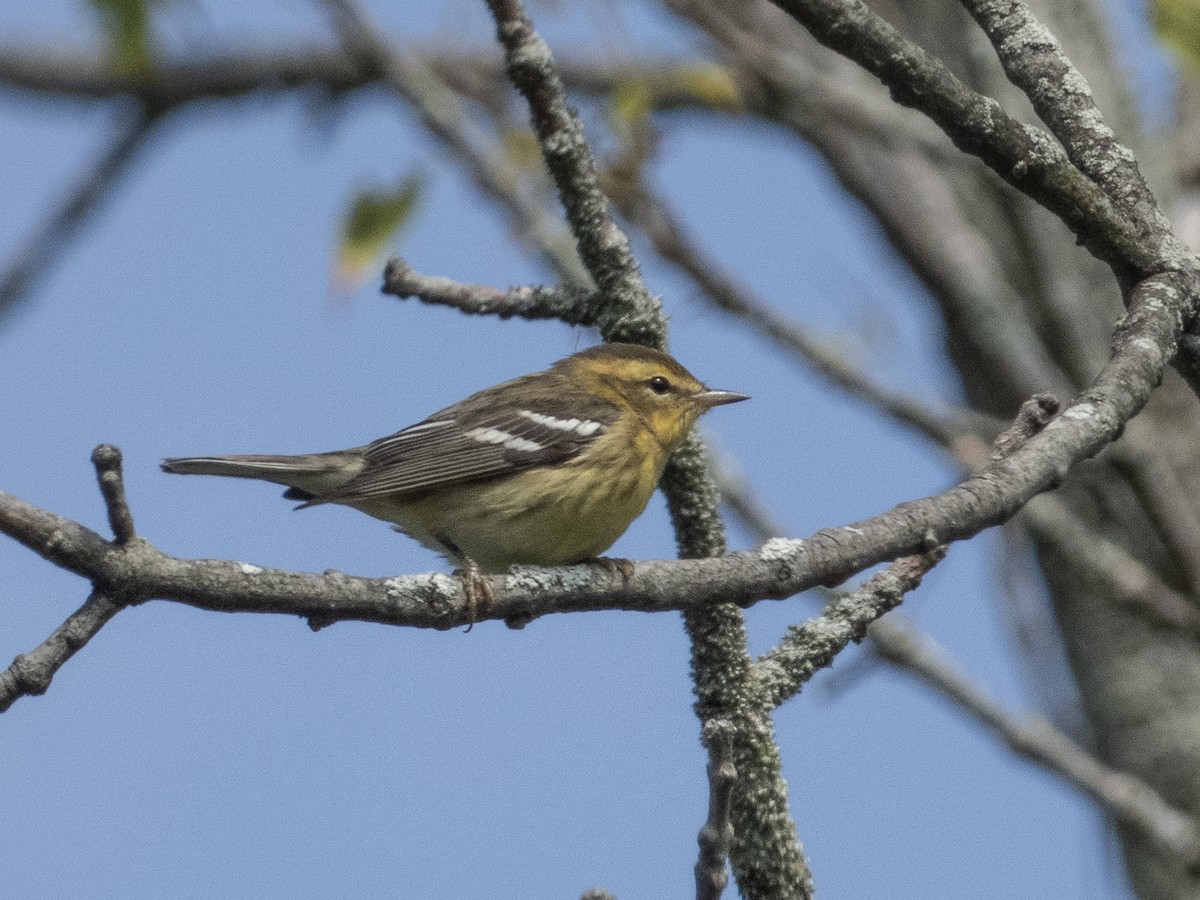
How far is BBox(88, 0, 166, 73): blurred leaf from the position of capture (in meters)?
3.36

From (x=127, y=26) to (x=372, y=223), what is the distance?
2.69 m

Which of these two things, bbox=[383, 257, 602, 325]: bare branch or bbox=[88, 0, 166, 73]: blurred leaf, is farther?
bbox=[383, 257, 602, 325]: bare branch

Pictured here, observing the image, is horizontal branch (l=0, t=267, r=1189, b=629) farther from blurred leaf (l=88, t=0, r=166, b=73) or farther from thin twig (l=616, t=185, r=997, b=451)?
thin twig (l=616, t=185, r=997, b=451)

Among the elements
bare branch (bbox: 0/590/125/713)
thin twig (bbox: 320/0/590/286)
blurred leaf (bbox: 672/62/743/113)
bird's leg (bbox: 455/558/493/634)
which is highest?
blurred leaf (bbox: 672/62/743/113)

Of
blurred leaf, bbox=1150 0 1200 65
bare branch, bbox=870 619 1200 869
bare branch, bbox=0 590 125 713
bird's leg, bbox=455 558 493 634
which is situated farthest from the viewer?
bare branch, bbox=870 619 1200 869

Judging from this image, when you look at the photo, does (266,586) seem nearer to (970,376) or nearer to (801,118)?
(801,118)

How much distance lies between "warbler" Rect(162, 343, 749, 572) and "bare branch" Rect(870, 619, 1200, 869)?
1.37 m

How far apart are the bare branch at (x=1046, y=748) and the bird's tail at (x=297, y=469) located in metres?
2.22

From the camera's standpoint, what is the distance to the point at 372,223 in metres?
6.05

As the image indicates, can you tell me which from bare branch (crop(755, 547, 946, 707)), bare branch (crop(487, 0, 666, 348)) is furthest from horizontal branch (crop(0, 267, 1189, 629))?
bare branch (crop(487, 0, 666, 348))

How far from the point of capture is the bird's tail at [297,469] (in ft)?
16.5

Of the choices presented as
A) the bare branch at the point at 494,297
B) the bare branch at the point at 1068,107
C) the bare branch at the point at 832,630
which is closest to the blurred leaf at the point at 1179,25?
the bare branch at the point at 1068,107

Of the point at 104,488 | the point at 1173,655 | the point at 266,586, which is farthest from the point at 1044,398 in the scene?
the point at 1173,655

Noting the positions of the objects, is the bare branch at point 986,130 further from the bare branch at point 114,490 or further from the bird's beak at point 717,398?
the bird's beak at point 717,398
